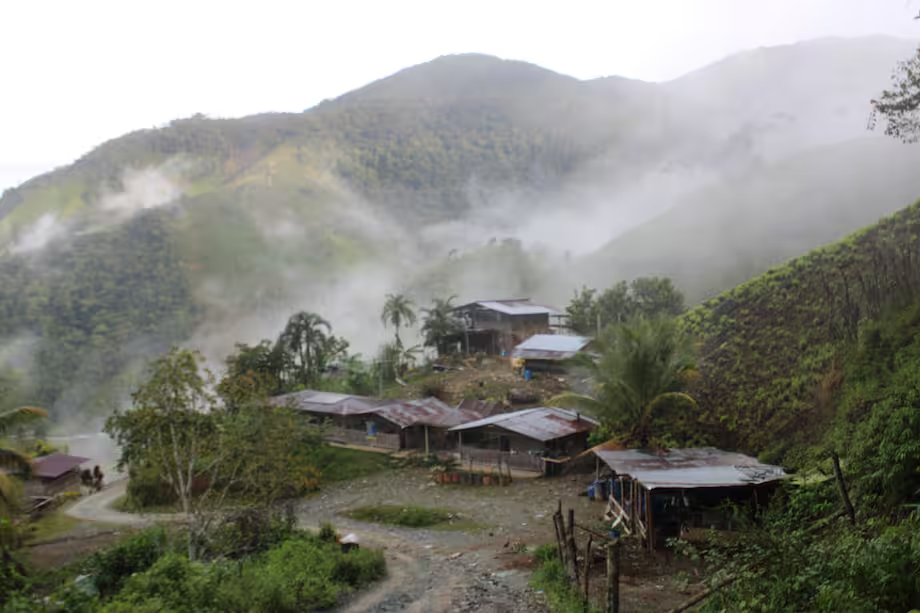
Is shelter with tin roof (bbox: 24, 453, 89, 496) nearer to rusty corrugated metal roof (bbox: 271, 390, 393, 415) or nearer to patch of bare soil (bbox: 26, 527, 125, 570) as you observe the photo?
patch of bare soil (bbox: 26, 527, 125, 570)

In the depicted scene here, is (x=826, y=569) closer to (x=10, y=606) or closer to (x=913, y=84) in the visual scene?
(x=10, y=606)

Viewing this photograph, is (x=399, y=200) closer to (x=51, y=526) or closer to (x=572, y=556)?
(x=51, y=526)

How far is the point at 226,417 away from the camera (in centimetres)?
1725

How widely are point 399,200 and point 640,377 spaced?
11855 centimetres

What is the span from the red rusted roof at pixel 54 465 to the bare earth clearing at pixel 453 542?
→ 242 centimetres

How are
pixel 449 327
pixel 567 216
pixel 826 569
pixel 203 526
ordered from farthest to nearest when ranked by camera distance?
pixel 567 216
pixel 449 327
pixel 203 526
pixel 826 569

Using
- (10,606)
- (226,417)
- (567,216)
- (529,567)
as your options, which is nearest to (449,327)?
(226,417)

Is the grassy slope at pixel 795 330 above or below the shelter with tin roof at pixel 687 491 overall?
above

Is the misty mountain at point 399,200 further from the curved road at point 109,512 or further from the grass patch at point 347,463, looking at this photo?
the curved road at point 109,512

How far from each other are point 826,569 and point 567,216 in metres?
128

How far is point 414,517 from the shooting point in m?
17.8

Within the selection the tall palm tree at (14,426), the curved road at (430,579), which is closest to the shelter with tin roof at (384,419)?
the curved road at (430,579)

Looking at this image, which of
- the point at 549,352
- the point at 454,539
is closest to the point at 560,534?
the point at 454,539

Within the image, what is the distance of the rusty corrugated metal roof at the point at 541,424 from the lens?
74.1 feet
